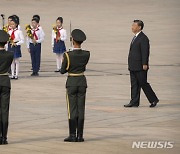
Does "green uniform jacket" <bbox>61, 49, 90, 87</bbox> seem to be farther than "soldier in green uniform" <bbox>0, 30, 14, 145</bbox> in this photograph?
Yes

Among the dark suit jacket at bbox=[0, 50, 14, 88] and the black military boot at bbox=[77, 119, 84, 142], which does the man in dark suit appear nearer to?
the black military boot at bbox=[77, 119, 84, 142]

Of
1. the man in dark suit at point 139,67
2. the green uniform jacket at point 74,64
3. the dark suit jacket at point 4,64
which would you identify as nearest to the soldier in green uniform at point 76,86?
the green uniform jacket at point 74,64

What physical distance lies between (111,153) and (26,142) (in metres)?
1.79

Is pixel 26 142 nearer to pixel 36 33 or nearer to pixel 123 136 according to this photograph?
pixel 123 136

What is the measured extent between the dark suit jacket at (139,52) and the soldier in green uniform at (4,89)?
5.36m

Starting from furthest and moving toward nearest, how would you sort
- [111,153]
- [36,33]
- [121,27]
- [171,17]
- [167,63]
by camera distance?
[171,17] < [121,27] < [167,63] < [36,33] < [111,153]

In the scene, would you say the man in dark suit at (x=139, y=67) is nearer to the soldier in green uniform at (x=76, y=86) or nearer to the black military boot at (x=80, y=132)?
the soldier in green uniform at (x=76, y=86)

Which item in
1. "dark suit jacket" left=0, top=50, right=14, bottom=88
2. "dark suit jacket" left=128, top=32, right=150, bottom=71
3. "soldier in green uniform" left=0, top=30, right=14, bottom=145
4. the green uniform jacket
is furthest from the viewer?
"dark suit jacket" left=128, top=32, right=150, bottom=71

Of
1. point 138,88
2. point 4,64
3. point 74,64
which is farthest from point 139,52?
point 4,64

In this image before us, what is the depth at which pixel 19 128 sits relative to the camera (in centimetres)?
1777

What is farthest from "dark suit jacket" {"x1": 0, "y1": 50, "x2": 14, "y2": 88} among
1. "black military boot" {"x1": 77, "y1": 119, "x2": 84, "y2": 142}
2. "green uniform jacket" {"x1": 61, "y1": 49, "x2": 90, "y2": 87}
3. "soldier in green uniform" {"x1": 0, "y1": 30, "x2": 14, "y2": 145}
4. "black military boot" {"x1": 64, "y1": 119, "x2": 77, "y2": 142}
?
"black military boot" {"x1": 77, "y1": 119, "x2": 84, "y2": 142}

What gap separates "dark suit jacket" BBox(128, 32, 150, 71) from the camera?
828 inches

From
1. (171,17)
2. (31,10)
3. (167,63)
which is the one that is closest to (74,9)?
(31,10)

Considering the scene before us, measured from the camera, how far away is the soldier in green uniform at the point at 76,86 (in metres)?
16.2
